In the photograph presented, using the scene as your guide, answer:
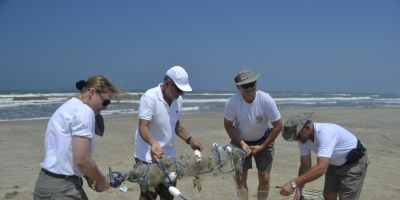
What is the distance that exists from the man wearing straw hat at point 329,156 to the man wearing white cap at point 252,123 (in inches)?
30.6

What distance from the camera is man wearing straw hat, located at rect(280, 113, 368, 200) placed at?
180 inches

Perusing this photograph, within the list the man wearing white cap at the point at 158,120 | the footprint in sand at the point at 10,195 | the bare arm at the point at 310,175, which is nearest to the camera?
the bare arm at the point at 310,175

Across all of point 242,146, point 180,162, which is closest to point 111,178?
point 180,162

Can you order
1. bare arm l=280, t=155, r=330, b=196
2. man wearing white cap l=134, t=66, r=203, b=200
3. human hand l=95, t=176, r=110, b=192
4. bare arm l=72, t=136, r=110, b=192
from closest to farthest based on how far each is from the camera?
bare arm l=72, t=136, r=110, b=192 → human hand l=95, t=176, r=110, b=192 → bare arm l=280, t=155, r=330, b=196 → man wearing white cap l=134, t=66, r=203, b=200

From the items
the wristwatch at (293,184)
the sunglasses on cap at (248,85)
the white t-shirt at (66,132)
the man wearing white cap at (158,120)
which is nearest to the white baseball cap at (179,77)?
the man wearing white cap at (158,120)

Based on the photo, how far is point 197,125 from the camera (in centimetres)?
1778

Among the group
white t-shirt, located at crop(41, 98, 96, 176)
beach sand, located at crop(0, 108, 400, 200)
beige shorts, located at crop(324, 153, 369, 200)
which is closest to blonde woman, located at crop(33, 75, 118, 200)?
white t-shirt, located at crop(41, 98, 96, 176)

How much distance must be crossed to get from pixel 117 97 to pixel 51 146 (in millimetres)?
655

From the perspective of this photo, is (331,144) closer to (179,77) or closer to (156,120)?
(179,77)

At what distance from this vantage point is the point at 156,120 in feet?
15.6

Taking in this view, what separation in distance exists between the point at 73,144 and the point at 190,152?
22.8 feet

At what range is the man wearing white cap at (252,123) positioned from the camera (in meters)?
5.58

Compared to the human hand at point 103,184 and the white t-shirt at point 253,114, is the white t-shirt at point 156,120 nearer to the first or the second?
the human hand at point 103,184

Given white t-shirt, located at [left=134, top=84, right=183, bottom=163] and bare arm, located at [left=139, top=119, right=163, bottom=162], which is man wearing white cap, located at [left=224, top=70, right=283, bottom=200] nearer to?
white t-shirt, located at [left=134, top=84, right=183, bottom=163]
